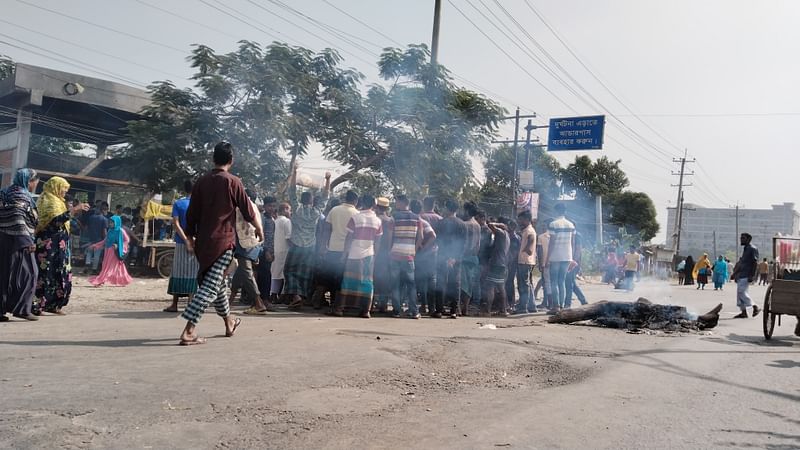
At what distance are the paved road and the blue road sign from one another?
1824 cm

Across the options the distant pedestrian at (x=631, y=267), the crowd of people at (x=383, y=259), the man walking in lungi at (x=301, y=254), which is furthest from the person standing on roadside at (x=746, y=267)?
the distant pedestrian at (x=631, y=267)

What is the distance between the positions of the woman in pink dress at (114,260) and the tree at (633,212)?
46.5m

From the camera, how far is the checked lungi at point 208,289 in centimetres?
546

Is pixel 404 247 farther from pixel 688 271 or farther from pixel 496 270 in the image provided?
pixel 688 271

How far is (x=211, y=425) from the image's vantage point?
3365 mm

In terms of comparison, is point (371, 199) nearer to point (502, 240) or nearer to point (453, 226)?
point (453, 226)

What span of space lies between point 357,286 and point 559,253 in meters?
4.52

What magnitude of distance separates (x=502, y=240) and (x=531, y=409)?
19.7 ft

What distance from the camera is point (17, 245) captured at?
650 centimetres

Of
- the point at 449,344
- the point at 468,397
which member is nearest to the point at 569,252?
the point at 449,344

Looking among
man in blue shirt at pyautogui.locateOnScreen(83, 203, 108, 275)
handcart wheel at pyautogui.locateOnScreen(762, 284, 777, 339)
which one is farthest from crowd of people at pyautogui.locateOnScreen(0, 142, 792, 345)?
handcart wheel at pyautogui.locateOnScreen(762, 284, 777, 339)

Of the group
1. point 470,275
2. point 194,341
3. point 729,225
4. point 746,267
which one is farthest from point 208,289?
point 729,225

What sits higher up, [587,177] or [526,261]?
[587,177]

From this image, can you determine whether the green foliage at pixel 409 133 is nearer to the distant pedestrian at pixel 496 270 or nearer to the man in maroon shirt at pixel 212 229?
the distant pedestrian at pixel 496 270
